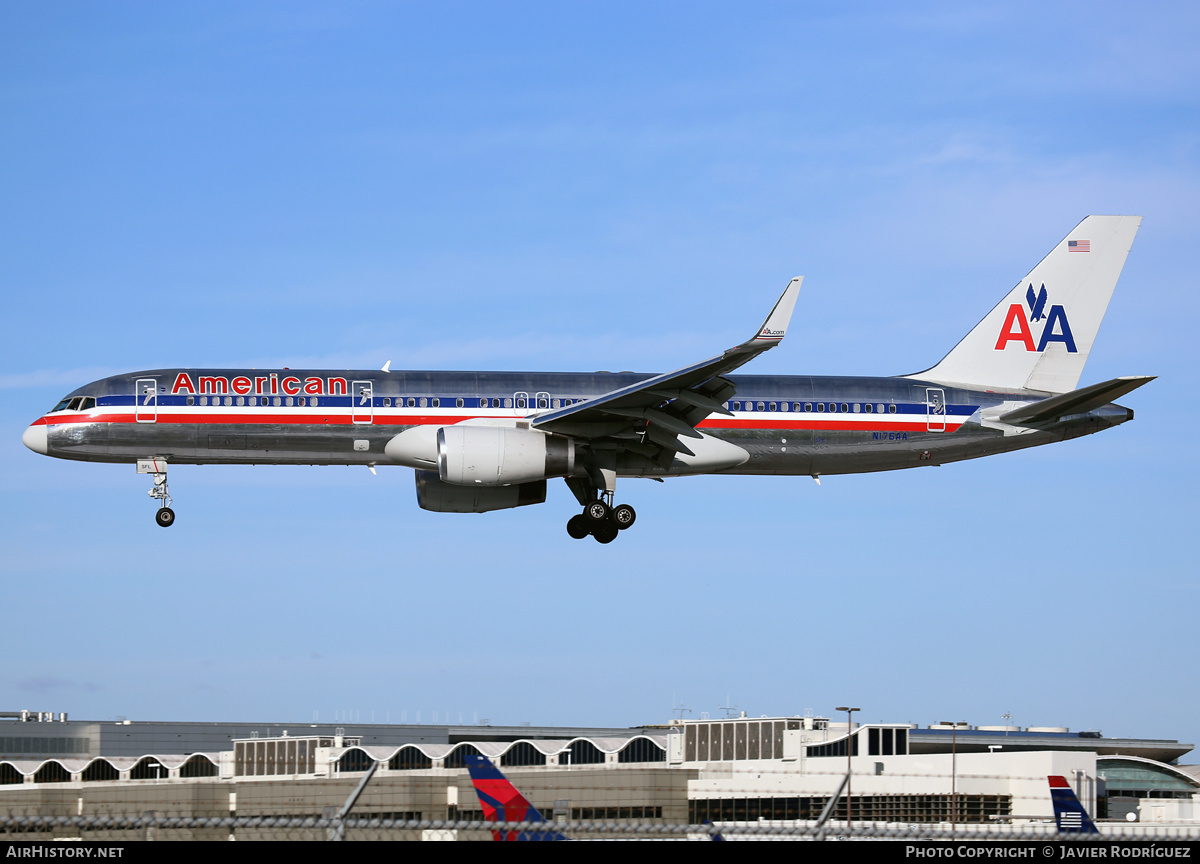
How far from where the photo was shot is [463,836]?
68.0ft

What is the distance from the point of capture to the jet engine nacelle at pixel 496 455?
117 feet

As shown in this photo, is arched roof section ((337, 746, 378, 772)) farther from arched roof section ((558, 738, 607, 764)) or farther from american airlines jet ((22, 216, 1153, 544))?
american airlines jet ((22, 216, 1153, 544))

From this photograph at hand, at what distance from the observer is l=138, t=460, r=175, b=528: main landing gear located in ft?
126

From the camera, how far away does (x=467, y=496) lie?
41.1 metres

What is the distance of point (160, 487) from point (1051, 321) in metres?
29.4

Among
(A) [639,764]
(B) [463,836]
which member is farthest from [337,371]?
(B) [463,836]

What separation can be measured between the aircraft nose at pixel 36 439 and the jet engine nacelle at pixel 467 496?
10.9 metres

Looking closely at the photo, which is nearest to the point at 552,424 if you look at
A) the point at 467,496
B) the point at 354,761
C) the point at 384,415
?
the point at 384,415

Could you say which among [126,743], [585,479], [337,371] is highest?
[337,371]

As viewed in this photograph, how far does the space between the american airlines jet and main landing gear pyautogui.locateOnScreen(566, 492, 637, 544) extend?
45 millimetres

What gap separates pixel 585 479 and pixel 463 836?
20849 mm
